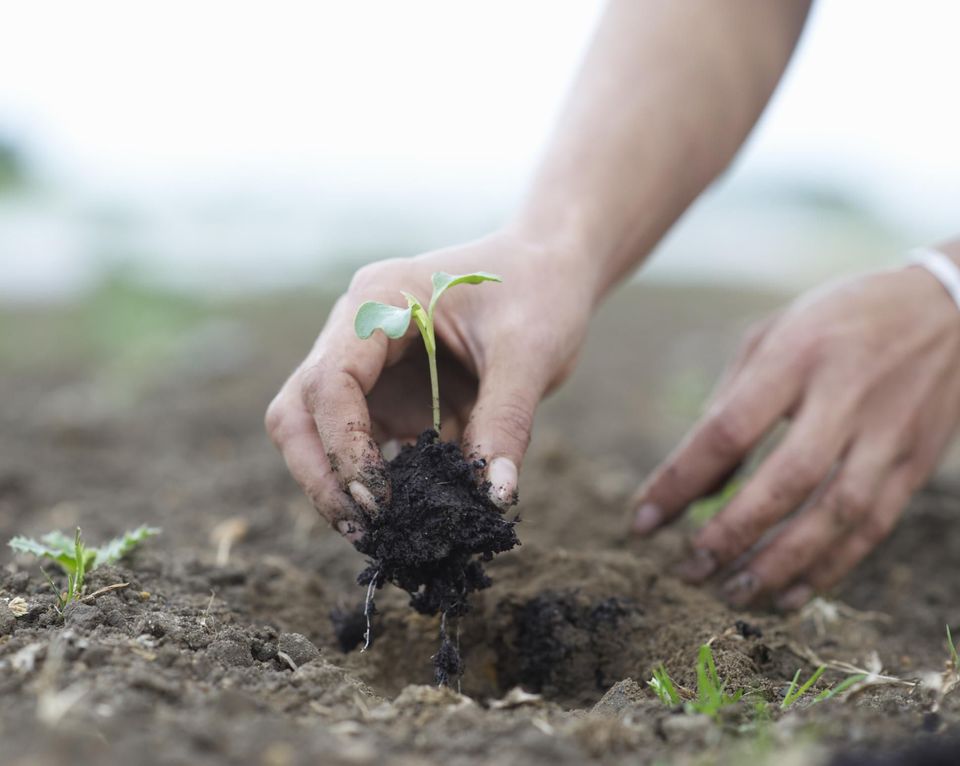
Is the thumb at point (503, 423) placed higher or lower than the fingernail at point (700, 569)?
higher

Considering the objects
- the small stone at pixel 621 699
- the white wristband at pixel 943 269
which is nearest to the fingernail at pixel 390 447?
the small stone at pixel 621 699

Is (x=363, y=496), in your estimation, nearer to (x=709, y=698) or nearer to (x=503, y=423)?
(x=503, y=423)

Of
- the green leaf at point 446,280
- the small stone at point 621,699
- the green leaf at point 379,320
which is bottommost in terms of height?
the small stone at point 621,699

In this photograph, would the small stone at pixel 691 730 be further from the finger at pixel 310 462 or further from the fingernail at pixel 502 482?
the finger at pixel 310 462

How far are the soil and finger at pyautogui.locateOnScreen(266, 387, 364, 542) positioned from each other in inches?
3.0

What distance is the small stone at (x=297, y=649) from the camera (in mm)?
1645

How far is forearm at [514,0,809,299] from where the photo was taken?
2332 millimetres

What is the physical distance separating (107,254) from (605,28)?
329 inches

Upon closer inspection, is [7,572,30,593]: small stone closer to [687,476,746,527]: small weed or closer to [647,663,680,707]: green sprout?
[647,663,680,707]: green sprout

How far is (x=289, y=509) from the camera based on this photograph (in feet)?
9.88

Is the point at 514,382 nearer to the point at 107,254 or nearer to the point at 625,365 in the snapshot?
the point at 625,365

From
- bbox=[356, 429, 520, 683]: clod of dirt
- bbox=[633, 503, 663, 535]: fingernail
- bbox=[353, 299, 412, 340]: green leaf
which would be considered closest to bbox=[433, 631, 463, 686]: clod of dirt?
bbox=[356, 429, 520, 683]: clod of dirt

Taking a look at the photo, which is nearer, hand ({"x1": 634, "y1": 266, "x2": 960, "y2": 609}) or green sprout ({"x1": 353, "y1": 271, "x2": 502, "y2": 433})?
green sprout ({"x1": 353, "y1": 271, "x2": 502, "y2": 433})

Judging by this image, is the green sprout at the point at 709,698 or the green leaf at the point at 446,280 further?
the green leaf at the point at 446,280
